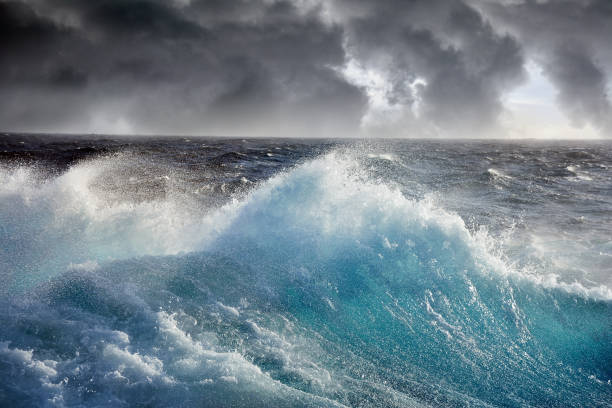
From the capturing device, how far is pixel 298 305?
5922mm

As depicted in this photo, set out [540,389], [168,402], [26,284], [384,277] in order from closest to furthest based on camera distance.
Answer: [168,402], [540,389], [26,284], [384,277]

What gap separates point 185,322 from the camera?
5.07 metres

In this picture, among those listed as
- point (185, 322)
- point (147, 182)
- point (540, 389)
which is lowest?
point (540, 389)

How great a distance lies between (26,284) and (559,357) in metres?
9.05

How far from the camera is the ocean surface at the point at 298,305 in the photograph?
406 cm

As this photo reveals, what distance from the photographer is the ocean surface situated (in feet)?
13.3

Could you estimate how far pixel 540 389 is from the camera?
14.4 feet

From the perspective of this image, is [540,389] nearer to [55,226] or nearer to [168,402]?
[168,402]

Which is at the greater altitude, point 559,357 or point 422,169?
point 422,169

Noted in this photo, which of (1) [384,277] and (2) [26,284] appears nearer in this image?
(2) [26,284]

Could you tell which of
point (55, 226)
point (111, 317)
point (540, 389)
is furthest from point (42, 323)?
point (540, 389)

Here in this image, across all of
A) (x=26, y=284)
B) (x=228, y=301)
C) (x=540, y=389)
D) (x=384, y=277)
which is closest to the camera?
(x=540, y=389)

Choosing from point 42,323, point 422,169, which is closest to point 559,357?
point 42,323

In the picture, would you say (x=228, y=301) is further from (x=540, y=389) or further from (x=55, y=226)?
(x=55, y=226)
